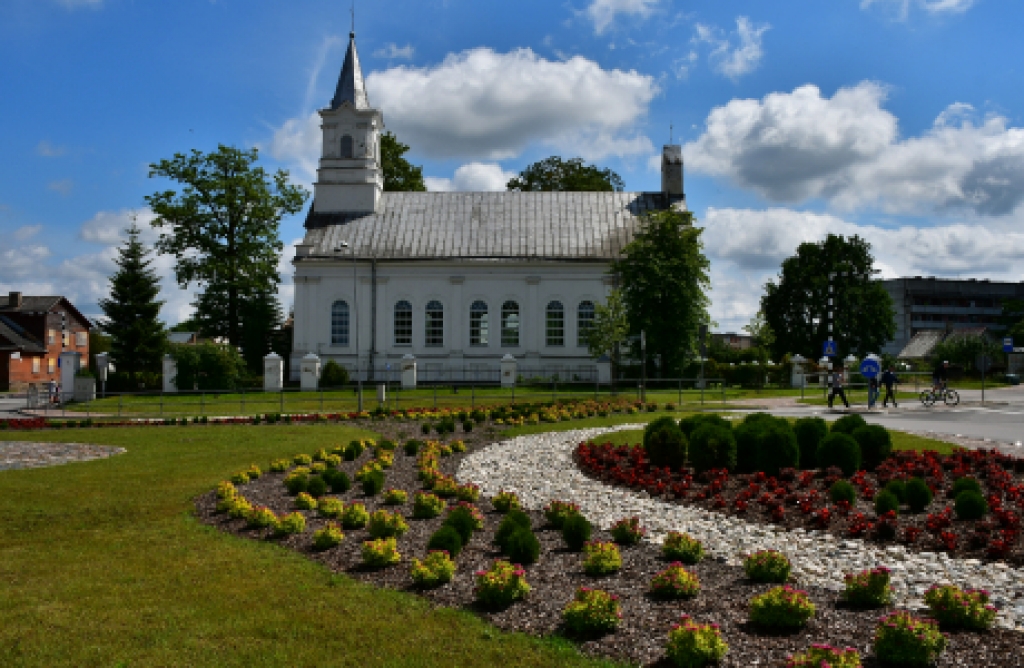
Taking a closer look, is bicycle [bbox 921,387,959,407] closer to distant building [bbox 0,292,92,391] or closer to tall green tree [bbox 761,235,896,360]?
tall green tree [bbox 761,235,896,360]

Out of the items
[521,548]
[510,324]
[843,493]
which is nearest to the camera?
[521,548]

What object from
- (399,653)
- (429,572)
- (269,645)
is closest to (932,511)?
(429,572)

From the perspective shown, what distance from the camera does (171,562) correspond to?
26.2 ft

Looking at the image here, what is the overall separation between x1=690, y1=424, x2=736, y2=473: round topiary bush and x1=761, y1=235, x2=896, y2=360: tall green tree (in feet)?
175

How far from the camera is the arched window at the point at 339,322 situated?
155 ft

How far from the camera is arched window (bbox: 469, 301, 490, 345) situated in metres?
47.7

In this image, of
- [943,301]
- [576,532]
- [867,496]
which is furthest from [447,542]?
[943,301]

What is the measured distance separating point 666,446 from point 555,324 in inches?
1345

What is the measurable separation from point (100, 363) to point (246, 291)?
13.5 metres

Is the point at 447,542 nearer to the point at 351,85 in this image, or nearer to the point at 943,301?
the point at 351,85

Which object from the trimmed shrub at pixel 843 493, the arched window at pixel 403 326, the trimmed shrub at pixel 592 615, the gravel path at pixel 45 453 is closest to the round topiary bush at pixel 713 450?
the trimmed shrub at pixel 843 493

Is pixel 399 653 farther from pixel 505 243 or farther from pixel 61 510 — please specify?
pixel 505 243

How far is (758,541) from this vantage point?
900cm

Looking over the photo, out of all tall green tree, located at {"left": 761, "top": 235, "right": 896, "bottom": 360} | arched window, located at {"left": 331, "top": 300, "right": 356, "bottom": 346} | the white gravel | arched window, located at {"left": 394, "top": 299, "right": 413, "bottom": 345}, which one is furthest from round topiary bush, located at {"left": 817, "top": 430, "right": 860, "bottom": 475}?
tall green tree, located at {"left": 761, "top": 235, "right": 896, "bottom": 360}
